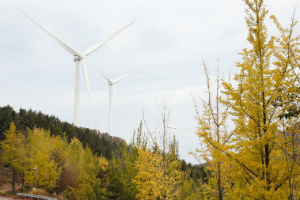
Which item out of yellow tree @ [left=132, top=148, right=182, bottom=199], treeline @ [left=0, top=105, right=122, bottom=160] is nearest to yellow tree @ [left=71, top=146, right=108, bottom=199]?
yellow tree @ [left=132, top=148, right=182, bottom=199]

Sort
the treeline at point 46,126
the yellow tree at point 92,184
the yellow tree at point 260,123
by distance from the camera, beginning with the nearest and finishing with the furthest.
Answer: the yellow tree at point 260,123, the yellow tree at point 92,184, the treeline at point 46,126

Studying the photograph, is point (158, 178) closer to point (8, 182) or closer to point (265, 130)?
point (265, 130)

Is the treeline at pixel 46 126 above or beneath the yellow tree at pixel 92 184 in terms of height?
above

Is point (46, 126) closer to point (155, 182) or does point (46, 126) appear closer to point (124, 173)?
point (124, 173)

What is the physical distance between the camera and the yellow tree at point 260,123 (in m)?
8.12

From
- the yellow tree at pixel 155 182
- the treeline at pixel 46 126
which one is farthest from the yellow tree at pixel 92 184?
the treeline at pixel 46 126

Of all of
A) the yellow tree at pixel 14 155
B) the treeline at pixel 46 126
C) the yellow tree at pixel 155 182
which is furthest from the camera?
the treeline at pixel 46 126

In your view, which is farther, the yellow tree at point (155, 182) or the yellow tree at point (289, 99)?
the yellow tree at point (155, 182)

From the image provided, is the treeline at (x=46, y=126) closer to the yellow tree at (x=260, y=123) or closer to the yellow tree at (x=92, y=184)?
the yellow tree at (x=92, y=184)

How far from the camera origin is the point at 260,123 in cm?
858

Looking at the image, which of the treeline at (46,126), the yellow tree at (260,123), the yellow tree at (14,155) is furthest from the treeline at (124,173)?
the treeline at (46,126)

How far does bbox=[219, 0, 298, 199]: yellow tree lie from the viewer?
812 centimetres

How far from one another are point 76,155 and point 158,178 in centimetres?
2680

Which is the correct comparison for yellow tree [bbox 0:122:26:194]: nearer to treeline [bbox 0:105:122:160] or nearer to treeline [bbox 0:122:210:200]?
treeline [bbox 0:122:210:200]
